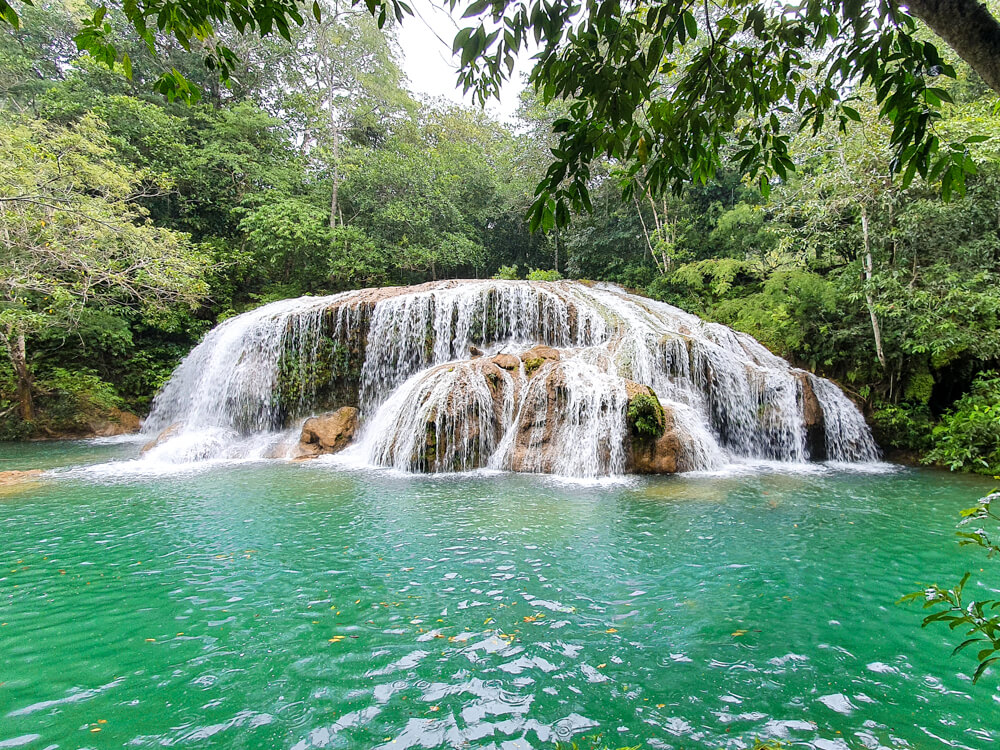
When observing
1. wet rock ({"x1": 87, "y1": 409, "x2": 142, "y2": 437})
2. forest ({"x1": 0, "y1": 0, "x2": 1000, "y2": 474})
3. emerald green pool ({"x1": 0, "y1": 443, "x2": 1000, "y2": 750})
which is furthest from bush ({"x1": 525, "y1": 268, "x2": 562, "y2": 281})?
emerald green pool ({"x1": 0, "y1": 443, "x2": 1000, "y2": 750})

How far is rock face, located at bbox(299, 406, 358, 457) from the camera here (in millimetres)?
10297

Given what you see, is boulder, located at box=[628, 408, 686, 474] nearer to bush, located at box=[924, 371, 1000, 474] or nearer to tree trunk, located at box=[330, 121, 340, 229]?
bush, located at box=[924, 371, 1000, 474]

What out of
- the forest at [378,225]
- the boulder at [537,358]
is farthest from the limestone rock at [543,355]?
the forest at [378,225]

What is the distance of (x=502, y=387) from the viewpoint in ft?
A: 32.0

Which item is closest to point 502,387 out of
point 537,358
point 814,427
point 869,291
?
point 537,358

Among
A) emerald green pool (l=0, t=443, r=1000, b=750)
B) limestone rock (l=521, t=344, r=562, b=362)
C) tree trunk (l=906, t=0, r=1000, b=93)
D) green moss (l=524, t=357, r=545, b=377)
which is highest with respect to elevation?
limestone rock (l=521, t=344, r=562, b=362)

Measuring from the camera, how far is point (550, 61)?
203 centimetres

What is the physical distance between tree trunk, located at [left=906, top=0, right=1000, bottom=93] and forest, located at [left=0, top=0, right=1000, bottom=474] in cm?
37

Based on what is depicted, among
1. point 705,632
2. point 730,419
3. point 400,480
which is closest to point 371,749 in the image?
point 705,632

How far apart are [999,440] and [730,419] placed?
13.1ft

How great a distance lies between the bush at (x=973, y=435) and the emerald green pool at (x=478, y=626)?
293 centimetres

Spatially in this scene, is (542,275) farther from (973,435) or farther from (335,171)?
(973,435)

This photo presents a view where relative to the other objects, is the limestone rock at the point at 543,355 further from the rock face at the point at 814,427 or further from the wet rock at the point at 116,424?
the wet rock at the point at 116,424

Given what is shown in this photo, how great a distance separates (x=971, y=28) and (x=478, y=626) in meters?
3.62
